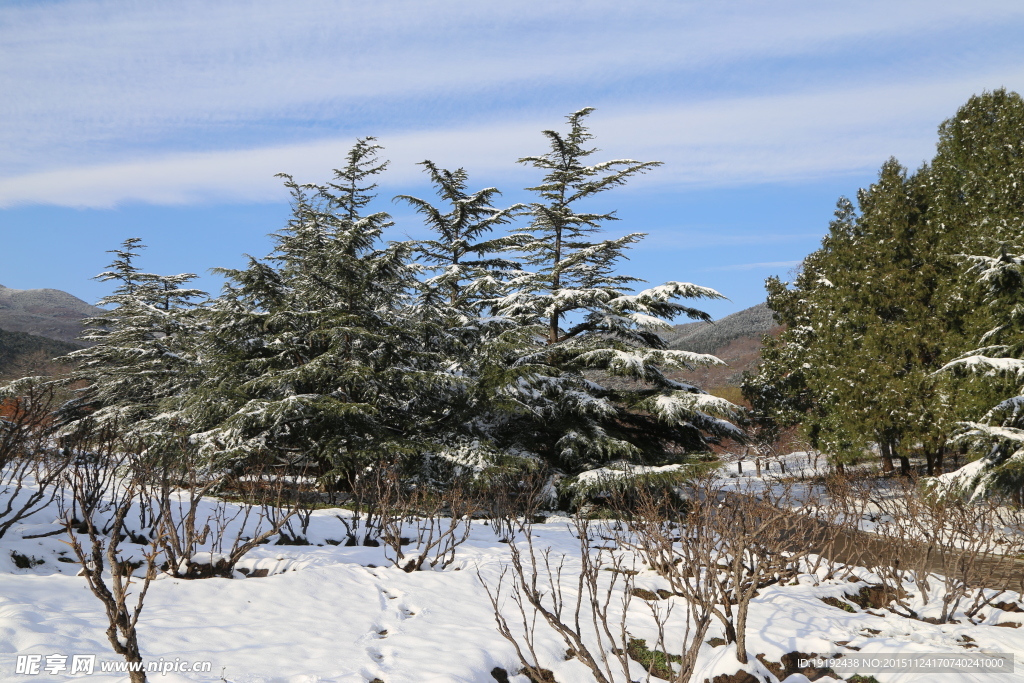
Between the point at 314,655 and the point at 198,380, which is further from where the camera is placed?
the point at 198,380

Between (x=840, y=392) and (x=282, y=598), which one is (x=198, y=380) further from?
(x=840, y=392)

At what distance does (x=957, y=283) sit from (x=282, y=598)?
61.9 ft

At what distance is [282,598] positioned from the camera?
→ 276 inches

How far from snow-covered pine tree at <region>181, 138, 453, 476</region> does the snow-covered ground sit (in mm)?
4775

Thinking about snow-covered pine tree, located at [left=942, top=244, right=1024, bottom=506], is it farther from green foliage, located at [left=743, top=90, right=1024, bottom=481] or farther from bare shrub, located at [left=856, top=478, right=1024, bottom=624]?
bare shrub, located at [left=856, top=478, right=1024, bottom=624]

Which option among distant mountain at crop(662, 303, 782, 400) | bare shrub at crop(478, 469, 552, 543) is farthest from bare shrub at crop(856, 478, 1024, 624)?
distant mountain at crop(662, 303, 782, 400)

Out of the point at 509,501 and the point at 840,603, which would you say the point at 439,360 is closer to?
the point at 509,501

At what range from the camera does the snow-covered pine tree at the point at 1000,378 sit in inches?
521

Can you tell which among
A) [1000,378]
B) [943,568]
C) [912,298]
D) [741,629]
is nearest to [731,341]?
[912,298]

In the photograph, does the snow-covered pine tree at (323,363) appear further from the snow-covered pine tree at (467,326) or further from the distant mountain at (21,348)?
the distant mountain at (21,348)

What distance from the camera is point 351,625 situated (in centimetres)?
648

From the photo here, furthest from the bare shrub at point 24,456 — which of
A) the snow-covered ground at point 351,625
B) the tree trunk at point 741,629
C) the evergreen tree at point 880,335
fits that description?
the evergreen tree at point 880,335

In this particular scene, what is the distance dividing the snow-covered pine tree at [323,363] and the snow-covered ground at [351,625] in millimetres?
4775

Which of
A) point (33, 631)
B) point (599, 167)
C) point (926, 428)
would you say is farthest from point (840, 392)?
point (33, 631)
